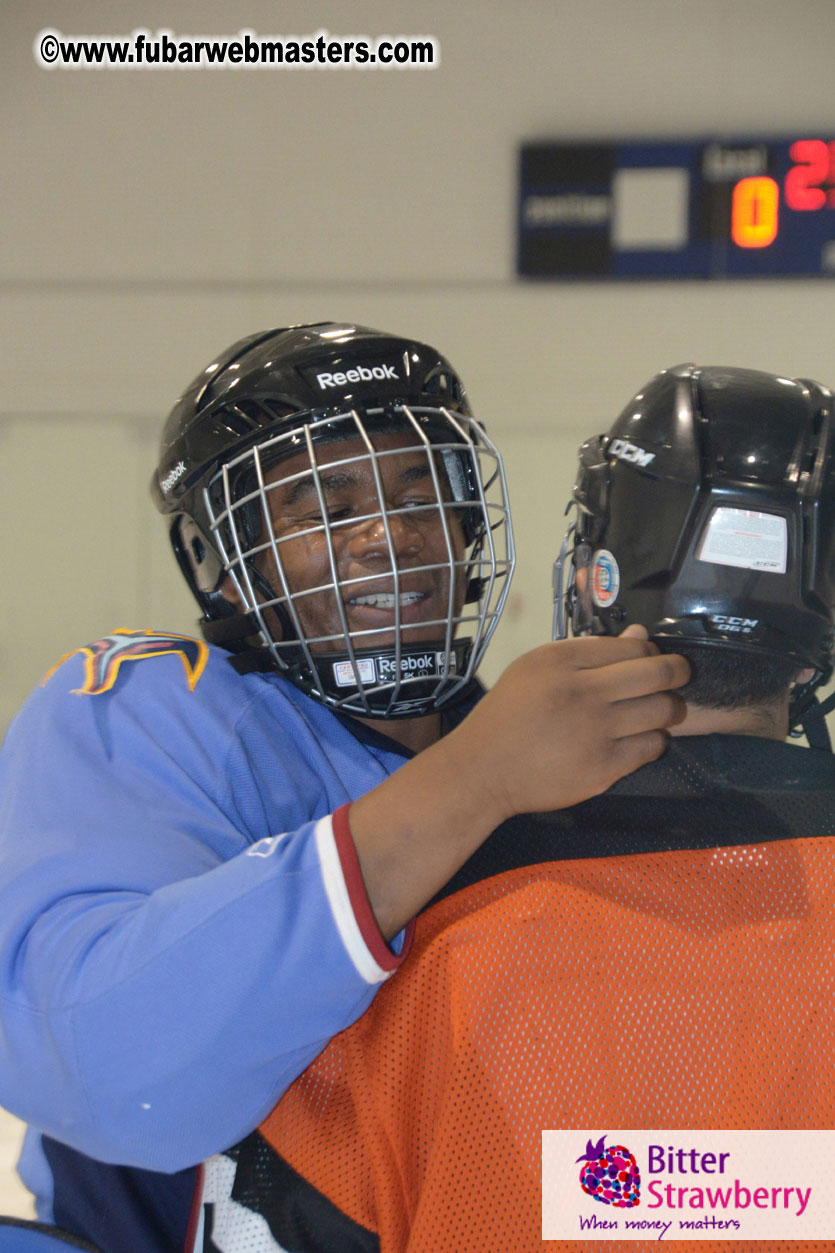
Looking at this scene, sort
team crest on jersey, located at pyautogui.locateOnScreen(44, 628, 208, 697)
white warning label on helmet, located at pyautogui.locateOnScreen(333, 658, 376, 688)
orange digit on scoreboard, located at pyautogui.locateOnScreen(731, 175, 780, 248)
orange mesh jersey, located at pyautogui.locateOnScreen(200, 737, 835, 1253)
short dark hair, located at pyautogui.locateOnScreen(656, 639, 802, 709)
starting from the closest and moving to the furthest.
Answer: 1. orange mesh jersey, located at pyautogui.locateOnScreen(200, 737, 835, 1253)
2. short dark hair, located at pyautogui.locateOnScreen(656, 639, 802, 709)
3. team crest on jersey, located at pyautogui.locateOnScreen(44, 628, 208, 697)
4. white warning label on helmet, located at pyautogui.locateOnScreen(333, 658, 376, 688)
5. orange digit on scoreboard, located at pyautogui.locateOnScreen(731, 175, 780, 248)

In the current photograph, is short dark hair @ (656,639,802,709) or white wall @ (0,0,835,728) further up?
white wall @ (0,0,835,728)

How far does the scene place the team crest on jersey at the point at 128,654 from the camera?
3.28ft

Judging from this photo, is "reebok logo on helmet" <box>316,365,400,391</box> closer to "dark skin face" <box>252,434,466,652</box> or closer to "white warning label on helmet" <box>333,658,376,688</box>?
"dark skin face" <box>252,434,466,652</box>

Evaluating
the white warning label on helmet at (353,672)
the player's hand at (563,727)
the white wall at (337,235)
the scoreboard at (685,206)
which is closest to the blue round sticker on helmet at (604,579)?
the player's hand at (563,727)

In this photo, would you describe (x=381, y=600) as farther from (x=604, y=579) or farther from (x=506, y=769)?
(x=506, y=769)

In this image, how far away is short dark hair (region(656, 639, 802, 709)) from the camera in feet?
2.81

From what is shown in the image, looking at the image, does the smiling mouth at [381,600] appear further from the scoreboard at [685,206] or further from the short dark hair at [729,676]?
the scoreboard at [685,206]

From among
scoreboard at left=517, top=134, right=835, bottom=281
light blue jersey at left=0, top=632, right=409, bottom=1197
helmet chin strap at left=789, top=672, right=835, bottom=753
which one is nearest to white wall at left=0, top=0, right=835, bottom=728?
scoreboard at left=517, top=134, right=835, bottom=281

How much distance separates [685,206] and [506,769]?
116 inches

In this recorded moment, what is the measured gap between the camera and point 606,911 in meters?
0.71

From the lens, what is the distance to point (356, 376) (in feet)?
4.11

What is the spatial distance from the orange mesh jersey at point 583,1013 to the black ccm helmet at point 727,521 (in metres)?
0.18

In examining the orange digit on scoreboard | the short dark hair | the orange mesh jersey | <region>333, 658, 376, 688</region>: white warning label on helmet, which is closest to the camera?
A: the orange mesh jersey

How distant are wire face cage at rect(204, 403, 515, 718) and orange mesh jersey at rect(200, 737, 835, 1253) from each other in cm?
42
